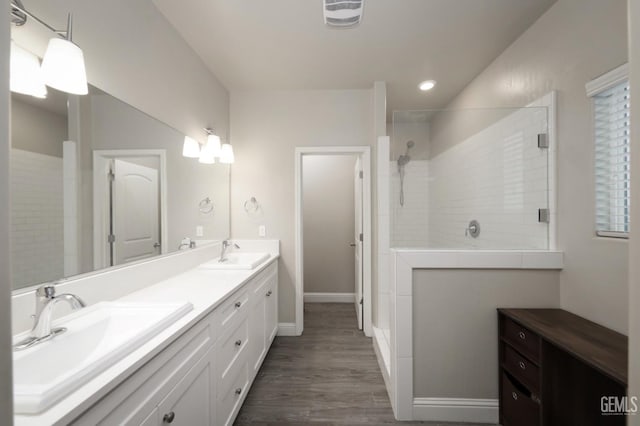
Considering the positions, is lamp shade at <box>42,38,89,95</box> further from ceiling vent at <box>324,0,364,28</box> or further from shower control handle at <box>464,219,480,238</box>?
shower control handle at <box>464,219,480,238</box>

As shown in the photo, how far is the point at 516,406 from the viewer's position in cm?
154

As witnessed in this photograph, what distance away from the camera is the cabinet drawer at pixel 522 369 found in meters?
1.40

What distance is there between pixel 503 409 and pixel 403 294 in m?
0.92

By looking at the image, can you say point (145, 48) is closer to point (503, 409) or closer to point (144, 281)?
point (144, 281)

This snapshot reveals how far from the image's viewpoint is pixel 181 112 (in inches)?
81.8

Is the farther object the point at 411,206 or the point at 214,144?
the point at 214,144

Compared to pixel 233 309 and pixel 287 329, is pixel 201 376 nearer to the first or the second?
pixel 233 309

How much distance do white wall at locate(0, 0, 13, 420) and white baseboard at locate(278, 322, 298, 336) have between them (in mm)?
2692

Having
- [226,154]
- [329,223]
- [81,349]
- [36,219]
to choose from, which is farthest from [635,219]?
[329,223]

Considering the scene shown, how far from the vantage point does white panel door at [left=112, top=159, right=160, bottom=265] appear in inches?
A: 57.0

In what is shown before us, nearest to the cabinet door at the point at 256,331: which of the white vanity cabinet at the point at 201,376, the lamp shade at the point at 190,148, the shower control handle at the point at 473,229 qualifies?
the white vanity cabinet at the point at 201,376

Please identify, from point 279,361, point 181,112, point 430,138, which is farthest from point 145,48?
point 279,361

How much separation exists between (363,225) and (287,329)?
1.41 meters

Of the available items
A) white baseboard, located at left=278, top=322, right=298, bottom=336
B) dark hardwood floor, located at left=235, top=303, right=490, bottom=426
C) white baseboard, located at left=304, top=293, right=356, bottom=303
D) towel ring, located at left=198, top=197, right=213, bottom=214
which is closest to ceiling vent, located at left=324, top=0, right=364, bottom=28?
towel ring, located at left=198, top=197, right=213, bottom=214
